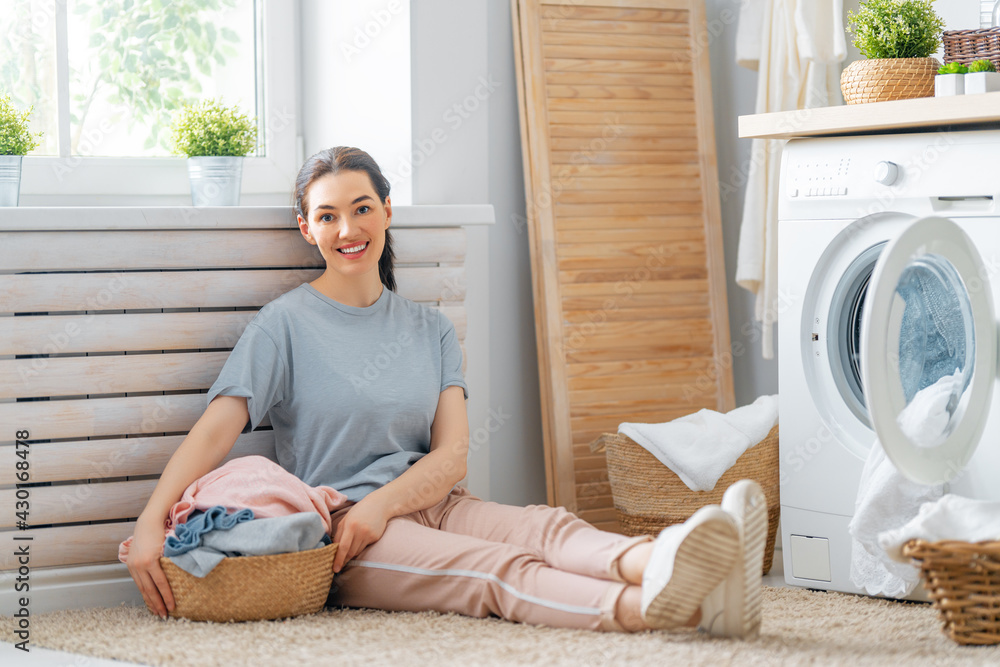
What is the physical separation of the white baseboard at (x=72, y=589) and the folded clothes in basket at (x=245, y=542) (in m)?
0.41

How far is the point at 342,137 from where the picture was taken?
2645 mm

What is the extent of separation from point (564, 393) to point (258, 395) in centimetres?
87

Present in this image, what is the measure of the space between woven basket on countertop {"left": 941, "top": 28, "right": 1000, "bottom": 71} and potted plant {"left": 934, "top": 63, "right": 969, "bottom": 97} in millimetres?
67

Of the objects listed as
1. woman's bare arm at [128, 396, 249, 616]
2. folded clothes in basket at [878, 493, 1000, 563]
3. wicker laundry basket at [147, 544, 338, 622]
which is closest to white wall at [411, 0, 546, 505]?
woman's bare arm at [128, 396, 249, 616]

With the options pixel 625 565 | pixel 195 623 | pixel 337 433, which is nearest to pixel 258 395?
pixel 337 433

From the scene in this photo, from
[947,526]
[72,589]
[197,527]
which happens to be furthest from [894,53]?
[72,589]

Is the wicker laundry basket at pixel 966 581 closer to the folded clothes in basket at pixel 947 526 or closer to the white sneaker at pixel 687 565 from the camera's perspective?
the folded clothes in basket at pixel 947 526

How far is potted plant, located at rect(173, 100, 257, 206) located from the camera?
241 cm

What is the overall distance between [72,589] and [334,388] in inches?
26.3

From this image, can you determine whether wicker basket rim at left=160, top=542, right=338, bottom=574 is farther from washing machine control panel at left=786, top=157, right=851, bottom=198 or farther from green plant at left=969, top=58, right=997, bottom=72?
green plant at left=969, top=58, right=997, bottom=72

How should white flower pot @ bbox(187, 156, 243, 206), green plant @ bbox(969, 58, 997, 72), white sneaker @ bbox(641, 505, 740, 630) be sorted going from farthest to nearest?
1. white flower pot @ bbox(187, 156, 243, 206)
2. green plant @ bbox(969, 58, 997, 72)
3. white sneaker @ bbox(641, 505, 740, 630)

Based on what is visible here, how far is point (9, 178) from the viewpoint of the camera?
223cm

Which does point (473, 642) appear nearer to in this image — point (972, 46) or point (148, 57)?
point (972, 46)

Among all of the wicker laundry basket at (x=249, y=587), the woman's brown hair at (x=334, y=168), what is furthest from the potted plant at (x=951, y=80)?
the wicker laundry basket at (x=249, y=587)
